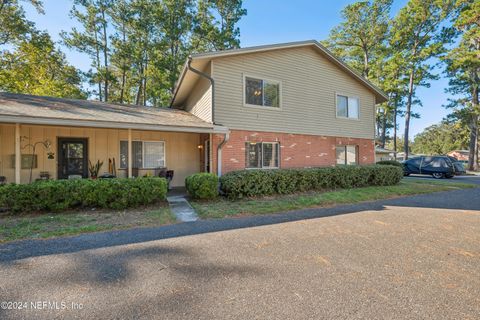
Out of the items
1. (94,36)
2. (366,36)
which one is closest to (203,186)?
(94,36)

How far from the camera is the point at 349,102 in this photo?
12523 mm

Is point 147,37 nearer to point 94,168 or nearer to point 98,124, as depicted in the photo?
point 94,168

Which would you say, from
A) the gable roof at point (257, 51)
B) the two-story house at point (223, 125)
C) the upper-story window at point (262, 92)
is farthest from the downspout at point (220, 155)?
the gable roof at point (257, 51)

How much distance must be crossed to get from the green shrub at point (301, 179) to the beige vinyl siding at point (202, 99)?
119 inches

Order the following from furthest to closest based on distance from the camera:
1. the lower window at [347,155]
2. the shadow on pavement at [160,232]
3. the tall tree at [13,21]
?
the tall tree at [13,21], the lower window at [347,155], the shadow on pavement at [160,232]

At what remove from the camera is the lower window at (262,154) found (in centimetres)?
980

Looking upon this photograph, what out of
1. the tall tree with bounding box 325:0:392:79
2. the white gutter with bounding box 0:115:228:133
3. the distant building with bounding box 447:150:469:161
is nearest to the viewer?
the white gutter with bounding box 0:115:228:133

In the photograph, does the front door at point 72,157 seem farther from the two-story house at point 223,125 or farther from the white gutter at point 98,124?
the white gutter at point 98,124

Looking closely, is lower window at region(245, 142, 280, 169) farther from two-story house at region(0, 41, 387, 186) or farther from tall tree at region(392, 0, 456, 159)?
tall tree at region(392, 0, 456, 159)

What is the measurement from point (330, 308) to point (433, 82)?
3147cm

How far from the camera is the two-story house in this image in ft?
28.1

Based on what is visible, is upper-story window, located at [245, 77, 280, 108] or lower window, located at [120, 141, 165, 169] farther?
lower window, located at [120, 141, 165, 169]

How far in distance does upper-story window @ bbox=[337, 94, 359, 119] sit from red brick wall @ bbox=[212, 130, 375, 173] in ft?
4.29

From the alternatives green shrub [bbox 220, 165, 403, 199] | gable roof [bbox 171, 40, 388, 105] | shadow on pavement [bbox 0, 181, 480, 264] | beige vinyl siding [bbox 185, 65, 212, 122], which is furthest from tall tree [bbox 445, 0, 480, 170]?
beige vinyl siding [bbox 185, 65, 212, 122]
